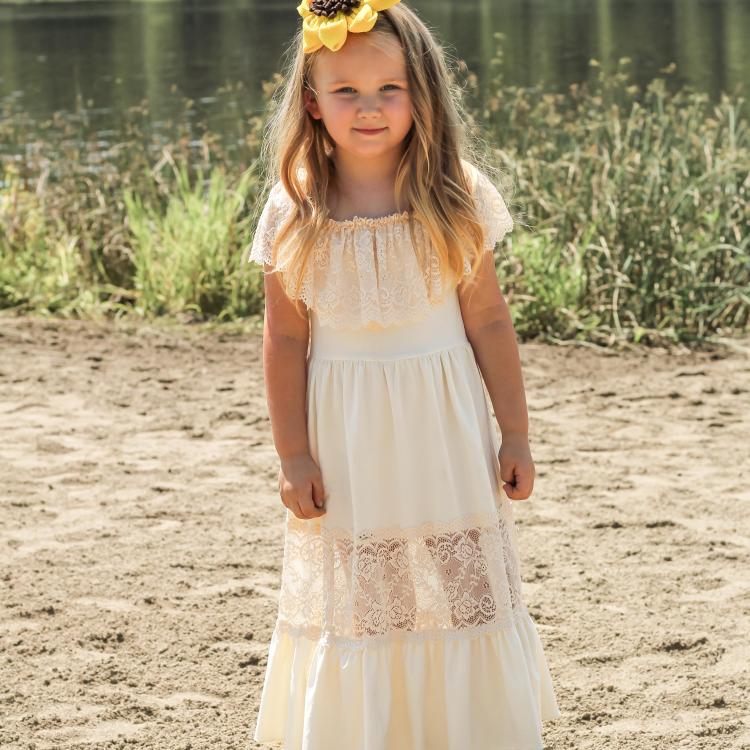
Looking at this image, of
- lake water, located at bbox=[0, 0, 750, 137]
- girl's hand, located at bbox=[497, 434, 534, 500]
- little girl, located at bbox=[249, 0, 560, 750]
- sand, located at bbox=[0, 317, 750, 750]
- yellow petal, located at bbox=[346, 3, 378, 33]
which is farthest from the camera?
lake water, located at bbox=[0, 0, 750, 137]

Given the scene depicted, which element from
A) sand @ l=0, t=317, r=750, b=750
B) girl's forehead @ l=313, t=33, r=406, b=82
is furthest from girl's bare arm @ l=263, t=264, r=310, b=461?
sand @ l=0, t=317, r=750, b=750

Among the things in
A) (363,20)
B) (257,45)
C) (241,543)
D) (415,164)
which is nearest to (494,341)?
(415,164)

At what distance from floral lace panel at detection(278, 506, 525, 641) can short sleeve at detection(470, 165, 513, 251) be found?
20.3 inches

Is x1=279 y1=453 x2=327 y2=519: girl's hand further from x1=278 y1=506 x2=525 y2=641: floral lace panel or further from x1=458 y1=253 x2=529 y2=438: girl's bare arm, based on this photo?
x1=458 y1=253 x2=529 y2=438: girl's bare arm

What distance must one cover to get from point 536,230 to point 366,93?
4391mm

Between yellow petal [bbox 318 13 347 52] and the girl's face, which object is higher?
yellow petal [bbox 318 13 347 52]

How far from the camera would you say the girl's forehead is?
7.67ft

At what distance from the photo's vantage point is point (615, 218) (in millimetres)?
6398

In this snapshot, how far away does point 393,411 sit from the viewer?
2402 millimetres

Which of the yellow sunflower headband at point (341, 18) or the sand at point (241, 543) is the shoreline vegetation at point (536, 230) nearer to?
the sand at point (241, 543)

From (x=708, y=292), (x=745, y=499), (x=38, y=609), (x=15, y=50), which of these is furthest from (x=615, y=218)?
(x=15, y=50)

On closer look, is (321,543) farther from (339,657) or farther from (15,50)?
(15,50)

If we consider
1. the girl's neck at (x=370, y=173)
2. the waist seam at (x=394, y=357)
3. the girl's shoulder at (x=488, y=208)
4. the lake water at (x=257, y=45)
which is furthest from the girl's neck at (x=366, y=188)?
the lake water at (x=257, y=45)

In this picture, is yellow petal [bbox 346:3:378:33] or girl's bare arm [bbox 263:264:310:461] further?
girl's bare arm [bbox 263:264:310:461]
